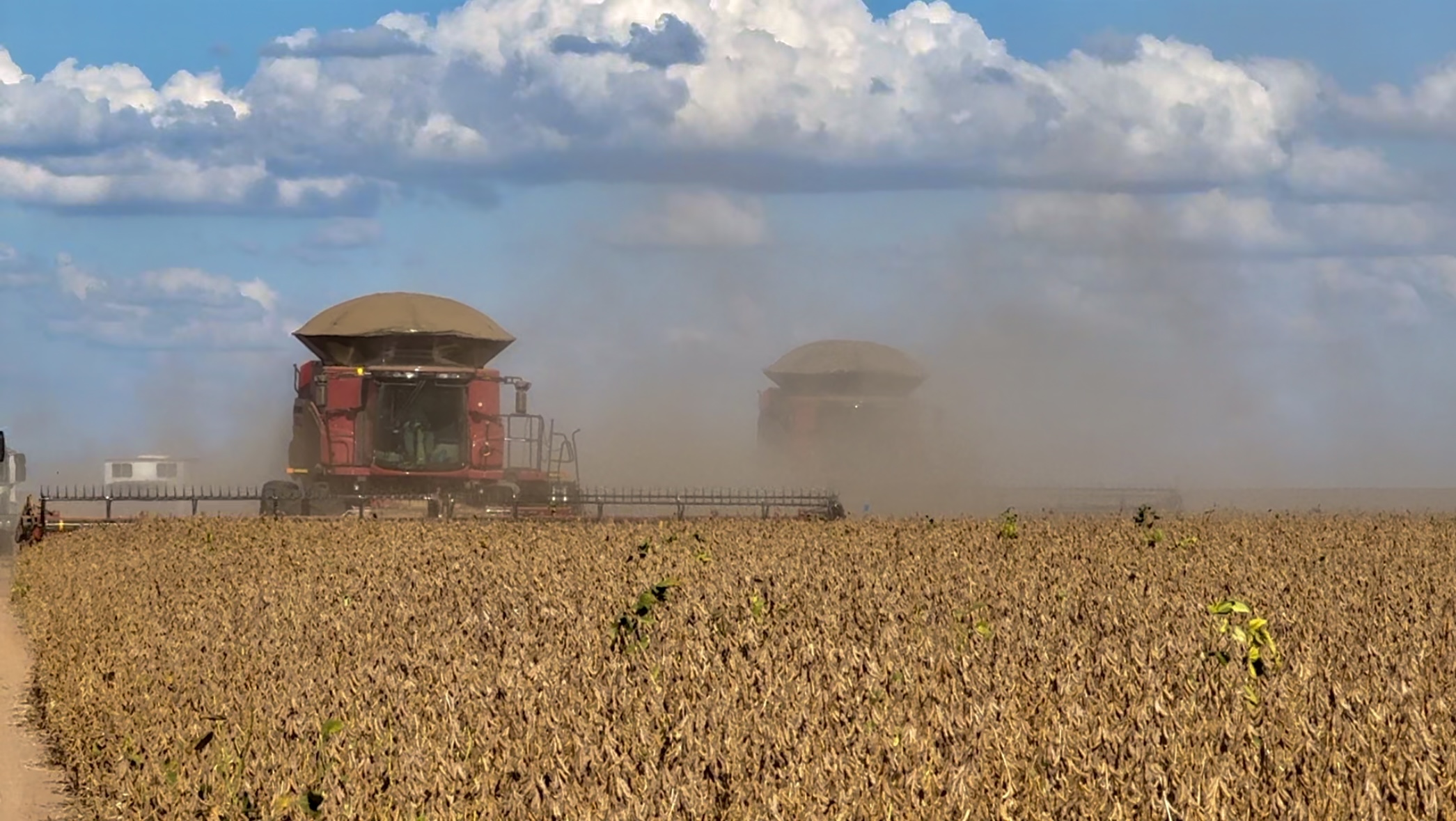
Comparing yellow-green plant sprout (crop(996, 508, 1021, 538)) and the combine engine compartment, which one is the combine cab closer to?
the combine engine compartment

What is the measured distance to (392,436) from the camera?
1185 inches

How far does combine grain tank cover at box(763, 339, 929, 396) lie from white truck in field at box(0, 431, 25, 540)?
1856 cm

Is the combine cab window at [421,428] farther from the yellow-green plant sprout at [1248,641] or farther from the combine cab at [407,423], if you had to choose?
the yellow-green plant sprout at [1248,641]

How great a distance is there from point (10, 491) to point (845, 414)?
1906cm

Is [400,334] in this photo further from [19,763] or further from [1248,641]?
[1248,641]

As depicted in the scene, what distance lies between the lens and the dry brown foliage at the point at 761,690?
5.70m

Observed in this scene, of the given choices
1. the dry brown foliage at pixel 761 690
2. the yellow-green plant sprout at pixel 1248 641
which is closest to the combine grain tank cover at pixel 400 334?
the dry brown foliage at pixel 761 690

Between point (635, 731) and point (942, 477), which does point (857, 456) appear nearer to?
point (942, 477)

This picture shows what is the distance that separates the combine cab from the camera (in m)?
30.0

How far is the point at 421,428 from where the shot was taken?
30250 millimetres

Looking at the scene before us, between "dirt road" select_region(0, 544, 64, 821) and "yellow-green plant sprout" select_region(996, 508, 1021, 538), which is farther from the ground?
"yellow-green plant sprout" select_region(996, 508, 1021, 538)

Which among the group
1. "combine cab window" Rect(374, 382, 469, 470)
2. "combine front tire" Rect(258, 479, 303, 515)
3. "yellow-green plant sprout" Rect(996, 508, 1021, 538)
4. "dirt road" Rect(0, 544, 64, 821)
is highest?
"combine cab window" Rect(374, 382, 469, 470)

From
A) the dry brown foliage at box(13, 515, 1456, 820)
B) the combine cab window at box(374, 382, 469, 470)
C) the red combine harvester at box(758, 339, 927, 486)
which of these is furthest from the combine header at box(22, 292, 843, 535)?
the dry brown foliage at box(13, 515, 1456, 820)

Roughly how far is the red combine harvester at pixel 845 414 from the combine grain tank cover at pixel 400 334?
1125cm
